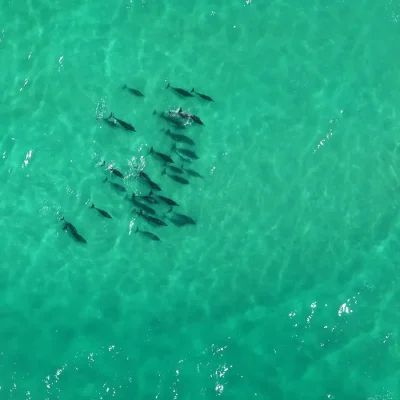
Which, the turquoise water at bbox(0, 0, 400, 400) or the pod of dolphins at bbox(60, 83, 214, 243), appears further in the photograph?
the pod of dolphins at bbox(60, 83, 214, 243)

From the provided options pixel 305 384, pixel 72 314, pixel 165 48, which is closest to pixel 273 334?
pixel 305 384

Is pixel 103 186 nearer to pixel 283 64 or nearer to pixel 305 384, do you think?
pixel 283 64

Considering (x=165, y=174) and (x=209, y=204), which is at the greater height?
(x=165, y=174)

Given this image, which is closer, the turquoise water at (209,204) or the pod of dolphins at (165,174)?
the turquoise water at (209,204)
